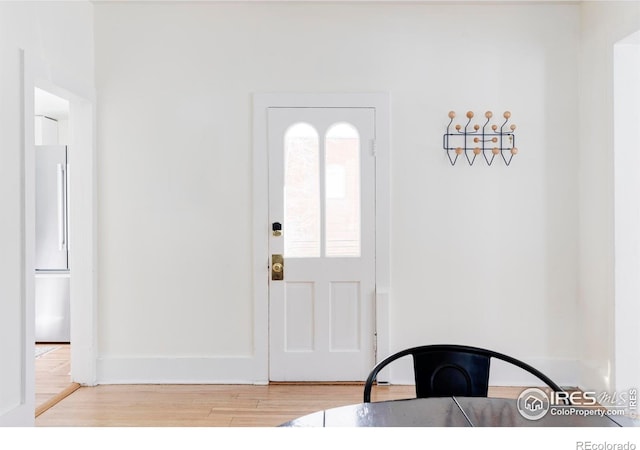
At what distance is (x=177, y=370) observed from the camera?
332 cm

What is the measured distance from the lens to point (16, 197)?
7.97ft

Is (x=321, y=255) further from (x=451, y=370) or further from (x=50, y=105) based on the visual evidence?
(x=50, y=105)

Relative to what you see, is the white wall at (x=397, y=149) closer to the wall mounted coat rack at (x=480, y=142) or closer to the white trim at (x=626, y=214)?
the wall mounted coat rack at (x=480, y=142)

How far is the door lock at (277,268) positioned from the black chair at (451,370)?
5.64 feet

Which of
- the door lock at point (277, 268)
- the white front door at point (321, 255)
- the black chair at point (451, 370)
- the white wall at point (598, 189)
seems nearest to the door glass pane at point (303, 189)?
the white front door at point (321, 255)

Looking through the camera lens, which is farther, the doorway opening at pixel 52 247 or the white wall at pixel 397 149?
the doorway opening at pixel 52 247

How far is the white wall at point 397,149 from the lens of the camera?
329 centimetres

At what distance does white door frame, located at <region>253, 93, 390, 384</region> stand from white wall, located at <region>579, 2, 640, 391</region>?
52.2 inches

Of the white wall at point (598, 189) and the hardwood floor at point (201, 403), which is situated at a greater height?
the white wall at point (598, 189)

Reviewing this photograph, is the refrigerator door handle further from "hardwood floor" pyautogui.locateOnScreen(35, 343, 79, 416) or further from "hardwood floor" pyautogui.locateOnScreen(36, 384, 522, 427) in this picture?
"hardwood floor" pyautogui.locateOnScreen(36, 384, 522, 427)

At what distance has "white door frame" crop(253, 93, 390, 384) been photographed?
3.28m
